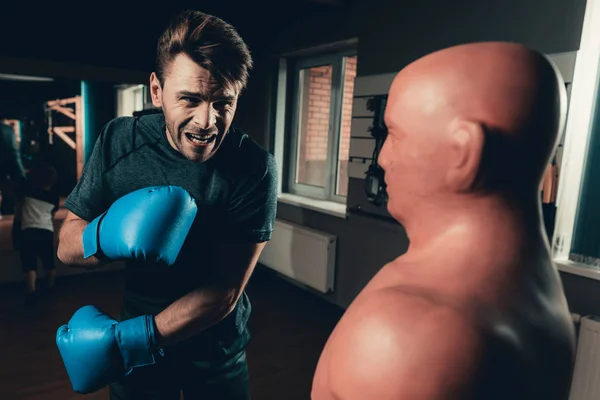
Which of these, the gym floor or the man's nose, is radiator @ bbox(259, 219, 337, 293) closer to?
the gym floor

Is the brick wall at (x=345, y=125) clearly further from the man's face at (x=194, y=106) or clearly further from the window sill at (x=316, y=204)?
the man's face at (x=194, y=106)

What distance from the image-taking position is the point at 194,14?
3.50ft

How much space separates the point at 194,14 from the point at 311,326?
2.42 metres

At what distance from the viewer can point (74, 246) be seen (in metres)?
1.11

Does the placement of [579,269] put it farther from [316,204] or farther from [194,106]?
[316,204]

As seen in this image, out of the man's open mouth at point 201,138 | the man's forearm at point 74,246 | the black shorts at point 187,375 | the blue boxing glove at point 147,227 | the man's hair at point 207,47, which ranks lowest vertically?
the black shorts at point 187,375

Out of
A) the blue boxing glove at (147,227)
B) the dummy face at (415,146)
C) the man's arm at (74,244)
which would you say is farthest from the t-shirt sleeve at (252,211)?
the dummy face at (415,146)

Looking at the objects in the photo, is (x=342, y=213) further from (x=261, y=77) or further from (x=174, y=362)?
(x=174, y=362)

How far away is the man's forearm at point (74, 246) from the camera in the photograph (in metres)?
1.10

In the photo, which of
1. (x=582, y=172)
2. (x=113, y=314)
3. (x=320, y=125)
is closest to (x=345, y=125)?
(x=320, y=125)

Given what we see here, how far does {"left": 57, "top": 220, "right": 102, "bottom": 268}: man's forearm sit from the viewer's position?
110 cm

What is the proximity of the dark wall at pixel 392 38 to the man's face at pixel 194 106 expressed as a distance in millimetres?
1700

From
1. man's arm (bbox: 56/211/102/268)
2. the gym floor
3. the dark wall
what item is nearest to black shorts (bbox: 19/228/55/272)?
the gym floor

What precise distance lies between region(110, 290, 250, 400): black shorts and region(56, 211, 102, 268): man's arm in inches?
6.8
